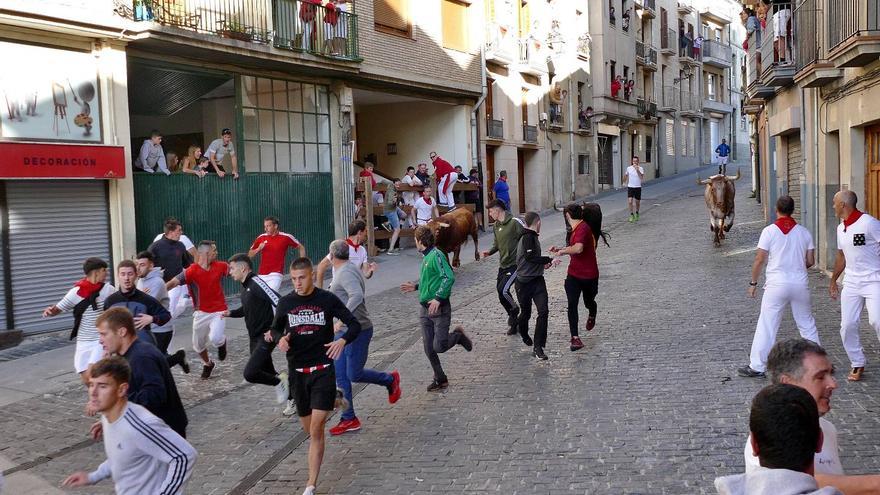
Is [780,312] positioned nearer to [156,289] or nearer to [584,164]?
[156,289]

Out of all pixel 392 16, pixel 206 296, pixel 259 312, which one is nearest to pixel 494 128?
pixel 392 16

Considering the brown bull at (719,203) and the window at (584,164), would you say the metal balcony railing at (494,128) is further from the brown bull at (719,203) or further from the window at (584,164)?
the brown bull at (719,203)

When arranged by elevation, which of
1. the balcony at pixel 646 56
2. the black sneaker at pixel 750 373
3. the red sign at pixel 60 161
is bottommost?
the black sneaker at pixel 750 373

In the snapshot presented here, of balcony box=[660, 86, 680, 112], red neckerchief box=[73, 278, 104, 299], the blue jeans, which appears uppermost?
balcony box=[660, 86, 680, 112]

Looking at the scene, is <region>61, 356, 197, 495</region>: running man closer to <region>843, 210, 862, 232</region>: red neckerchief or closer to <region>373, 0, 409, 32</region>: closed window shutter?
<region>843, 210, 862, 232</region>: red neckerchief

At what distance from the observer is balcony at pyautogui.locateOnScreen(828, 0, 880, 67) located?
1167 cm

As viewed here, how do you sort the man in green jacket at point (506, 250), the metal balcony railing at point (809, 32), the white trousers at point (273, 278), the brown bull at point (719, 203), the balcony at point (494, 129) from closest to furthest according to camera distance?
the man in green jacket at point (506, 250)
the white trousers at point (273, 278)
the metal balcony railing at point (809, 32)
the brown bull at point (719, 203)
the balcony at point (494, 129)

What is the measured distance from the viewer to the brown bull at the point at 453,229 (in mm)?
15445

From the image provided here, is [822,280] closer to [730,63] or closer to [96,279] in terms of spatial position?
[96,279]

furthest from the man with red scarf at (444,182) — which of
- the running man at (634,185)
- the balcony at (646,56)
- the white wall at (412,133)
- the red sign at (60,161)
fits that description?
the balcony at (646,56)

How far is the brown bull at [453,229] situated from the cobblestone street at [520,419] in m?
2.99

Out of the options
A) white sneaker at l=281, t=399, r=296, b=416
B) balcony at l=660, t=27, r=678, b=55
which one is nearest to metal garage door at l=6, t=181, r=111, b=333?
white sneaker at l=281, t=399, r=296, b=416

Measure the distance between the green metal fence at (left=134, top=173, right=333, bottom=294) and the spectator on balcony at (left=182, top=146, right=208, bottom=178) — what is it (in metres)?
0.12

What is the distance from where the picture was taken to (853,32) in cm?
1252
